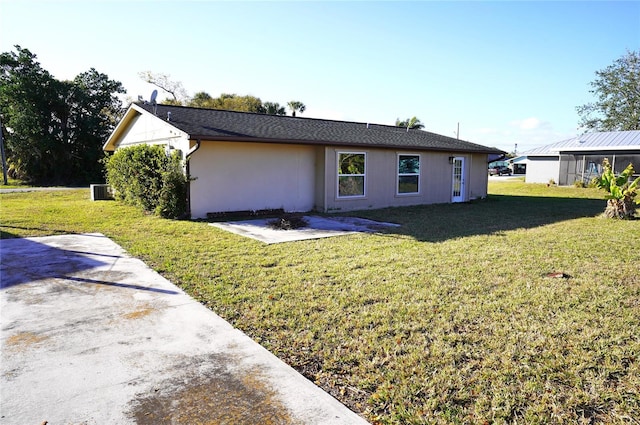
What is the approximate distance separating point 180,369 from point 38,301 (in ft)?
8.54

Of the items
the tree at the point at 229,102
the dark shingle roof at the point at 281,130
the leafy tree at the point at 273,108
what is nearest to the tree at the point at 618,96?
the dark shingle roof at the point at 281,130

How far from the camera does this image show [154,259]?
21.6 feet

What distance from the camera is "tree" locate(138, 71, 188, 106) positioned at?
130ft

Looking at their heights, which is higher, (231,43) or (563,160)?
(231,43)

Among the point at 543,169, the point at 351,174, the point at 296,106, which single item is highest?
the point at 296,106

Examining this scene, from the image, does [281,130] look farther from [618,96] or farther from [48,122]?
[618,96]

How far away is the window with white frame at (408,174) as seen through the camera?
1461 centimetres

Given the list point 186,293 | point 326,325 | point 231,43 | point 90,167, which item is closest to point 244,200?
point 231,43

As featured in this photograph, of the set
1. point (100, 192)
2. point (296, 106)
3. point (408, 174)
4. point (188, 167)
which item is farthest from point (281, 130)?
point (296, 106)

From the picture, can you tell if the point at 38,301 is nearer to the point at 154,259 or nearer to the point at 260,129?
the point at 154,259

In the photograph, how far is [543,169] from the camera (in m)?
28.1

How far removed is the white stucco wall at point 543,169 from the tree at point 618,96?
16259 mm

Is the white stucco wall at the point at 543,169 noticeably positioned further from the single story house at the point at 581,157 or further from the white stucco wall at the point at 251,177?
the white stucco wall at the point at 251,177

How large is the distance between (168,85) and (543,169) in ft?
115
